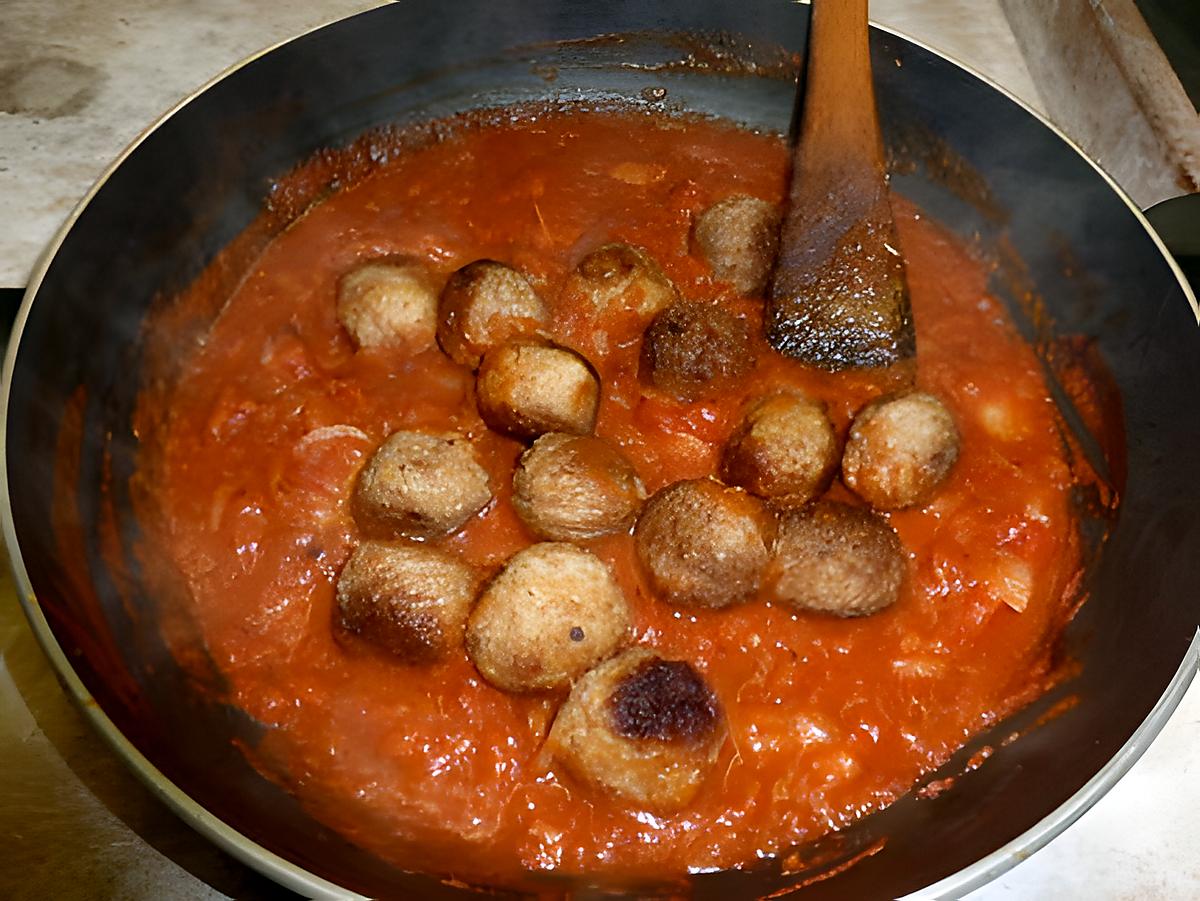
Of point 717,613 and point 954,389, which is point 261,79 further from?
point 954,389

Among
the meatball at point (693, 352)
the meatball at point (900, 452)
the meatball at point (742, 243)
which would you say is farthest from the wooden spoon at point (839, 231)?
the meatball at point (900, 452)

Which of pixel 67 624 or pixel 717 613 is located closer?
pixel 67 624

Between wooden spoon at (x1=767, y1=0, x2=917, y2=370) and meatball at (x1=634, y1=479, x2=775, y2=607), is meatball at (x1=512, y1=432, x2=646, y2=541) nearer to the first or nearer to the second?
meatball at (x1=634, y1=479, x2=775, y2=607)

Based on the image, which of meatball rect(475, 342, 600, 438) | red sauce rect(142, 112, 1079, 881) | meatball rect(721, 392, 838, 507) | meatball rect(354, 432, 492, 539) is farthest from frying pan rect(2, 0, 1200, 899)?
meatball rect(475, 342, 600, 438)

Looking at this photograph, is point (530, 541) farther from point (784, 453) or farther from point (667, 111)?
point (667, 111)

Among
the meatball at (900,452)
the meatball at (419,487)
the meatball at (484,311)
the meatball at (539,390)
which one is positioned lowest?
the meatball at (900,452)

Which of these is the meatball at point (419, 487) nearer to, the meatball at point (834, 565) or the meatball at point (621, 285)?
the meatball at point (621, 285)

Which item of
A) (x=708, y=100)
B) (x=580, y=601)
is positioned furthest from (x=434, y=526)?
(x=708, y=100)
